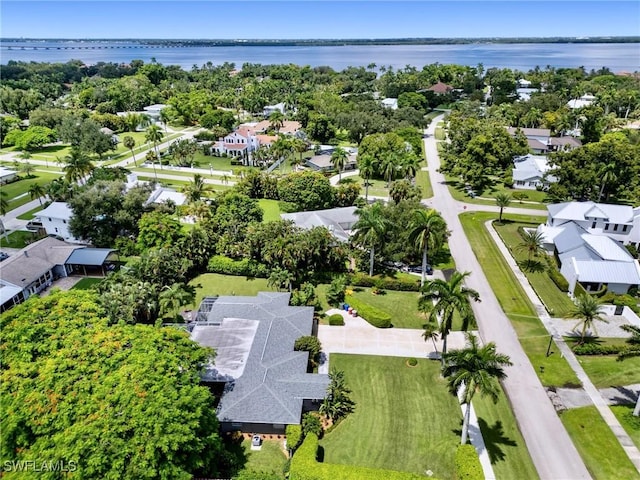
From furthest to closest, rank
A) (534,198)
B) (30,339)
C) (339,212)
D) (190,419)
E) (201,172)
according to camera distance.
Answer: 1. (201,172)
2. (534,198)
3. (339,212)
4. (30,339)
5. (190,419)

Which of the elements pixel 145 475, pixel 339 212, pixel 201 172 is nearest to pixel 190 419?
pixel 145 475

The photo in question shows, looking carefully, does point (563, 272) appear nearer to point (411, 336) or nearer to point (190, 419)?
point (411, 336)

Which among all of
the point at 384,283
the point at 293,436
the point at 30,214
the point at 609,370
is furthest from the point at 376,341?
the point at 30,214

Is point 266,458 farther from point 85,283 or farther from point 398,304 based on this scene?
point 85,283

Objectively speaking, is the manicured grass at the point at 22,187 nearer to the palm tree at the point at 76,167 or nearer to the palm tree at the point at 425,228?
the palm tree at the point at 76,167

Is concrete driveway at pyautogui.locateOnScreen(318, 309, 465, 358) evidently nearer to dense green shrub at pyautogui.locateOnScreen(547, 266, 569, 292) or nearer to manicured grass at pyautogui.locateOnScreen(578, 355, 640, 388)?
manicured grass at pyautogui.locateOnScreen(578, 355, 640, 388)
